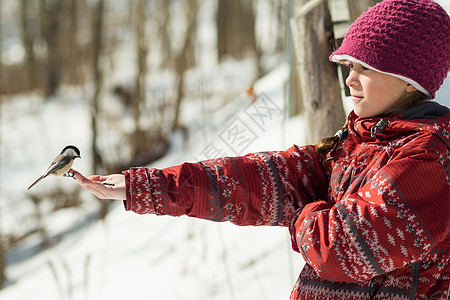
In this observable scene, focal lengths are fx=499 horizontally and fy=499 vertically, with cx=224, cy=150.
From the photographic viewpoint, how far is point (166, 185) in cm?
142

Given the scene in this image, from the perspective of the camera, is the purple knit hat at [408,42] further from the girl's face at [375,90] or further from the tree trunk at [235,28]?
the tree trunk at [235,28]

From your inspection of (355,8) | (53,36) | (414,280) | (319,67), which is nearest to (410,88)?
(414,280)

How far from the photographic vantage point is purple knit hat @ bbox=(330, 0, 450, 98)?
1.27m

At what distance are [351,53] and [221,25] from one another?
15.0 metres

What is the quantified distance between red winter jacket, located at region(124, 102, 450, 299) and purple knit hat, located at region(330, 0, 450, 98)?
0.13 m

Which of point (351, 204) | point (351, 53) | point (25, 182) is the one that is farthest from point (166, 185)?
point (25, 182)

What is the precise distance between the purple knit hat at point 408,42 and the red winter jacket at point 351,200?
13 centimetres

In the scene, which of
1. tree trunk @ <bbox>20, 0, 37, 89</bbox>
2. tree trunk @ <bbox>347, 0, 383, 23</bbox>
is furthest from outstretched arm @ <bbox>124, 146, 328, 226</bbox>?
tree trunk @ <bbox>20, 0, 37, 89</bbox>

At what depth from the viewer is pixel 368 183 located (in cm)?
123

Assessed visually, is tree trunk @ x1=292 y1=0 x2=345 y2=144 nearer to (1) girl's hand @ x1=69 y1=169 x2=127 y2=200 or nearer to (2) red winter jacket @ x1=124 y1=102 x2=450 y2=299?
(2) red winter jacket @ x1=124 y1=102 x2=450 y2=299

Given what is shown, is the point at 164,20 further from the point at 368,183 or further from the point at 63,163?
the point at 368,183

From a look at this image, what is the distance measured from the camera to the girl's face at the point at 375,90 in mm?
1334

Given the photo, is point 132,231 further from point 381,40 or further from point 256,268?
point 381,40

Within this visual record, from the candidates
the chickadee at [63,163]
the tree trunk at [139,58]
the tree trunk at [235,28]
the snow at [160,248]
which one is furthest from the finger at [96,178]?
the tree trunk at [235,28]
